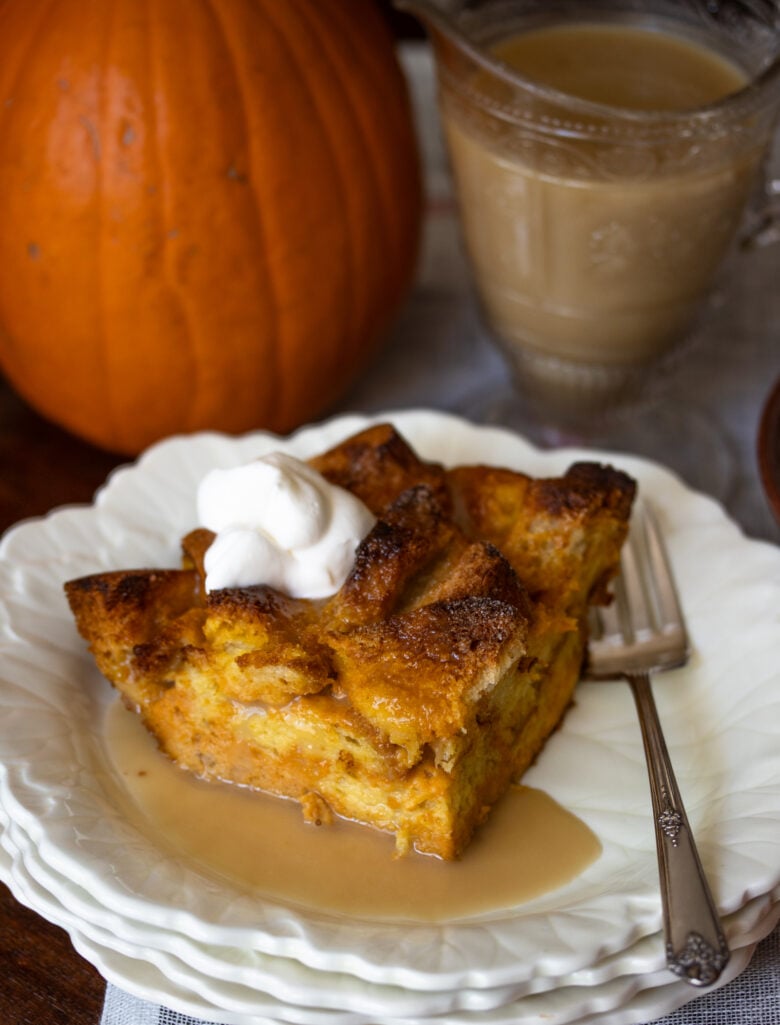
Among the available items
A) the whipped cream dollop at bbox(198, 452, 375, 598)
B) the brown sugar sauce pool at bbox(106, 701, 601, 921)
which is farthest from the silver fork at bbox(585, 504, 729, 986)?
the whipped cream dollop at bbox(198, 452, 375, 598)

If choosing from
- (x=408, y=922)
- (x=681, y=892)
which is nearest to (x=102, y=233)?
(x=408, y=922)

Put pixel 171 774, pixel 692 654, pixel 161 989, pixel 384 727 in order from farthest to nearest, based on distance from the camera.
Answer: pixel 692 654
pixel 171 774
pixel 384 727
pixel 161 989

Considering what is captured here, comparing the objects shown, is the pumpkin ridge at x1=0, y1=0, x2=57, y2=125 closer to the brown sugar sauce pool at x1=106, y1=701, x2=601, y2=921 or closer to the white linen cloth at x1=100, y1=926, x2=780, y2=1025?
the brown sugar sauce pool at x1=106, y1=701, x2=601, y2=921

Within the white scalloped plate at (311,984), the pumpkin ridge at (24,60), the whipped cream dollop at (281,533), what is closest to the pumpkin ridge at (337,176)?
the pumpkin ridge at (24,60)

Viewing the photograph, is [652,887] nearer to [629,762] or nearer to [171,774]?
[629,762]

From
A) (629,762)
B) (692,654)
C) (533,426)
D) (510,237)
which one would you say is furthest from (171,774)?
(533,426)
